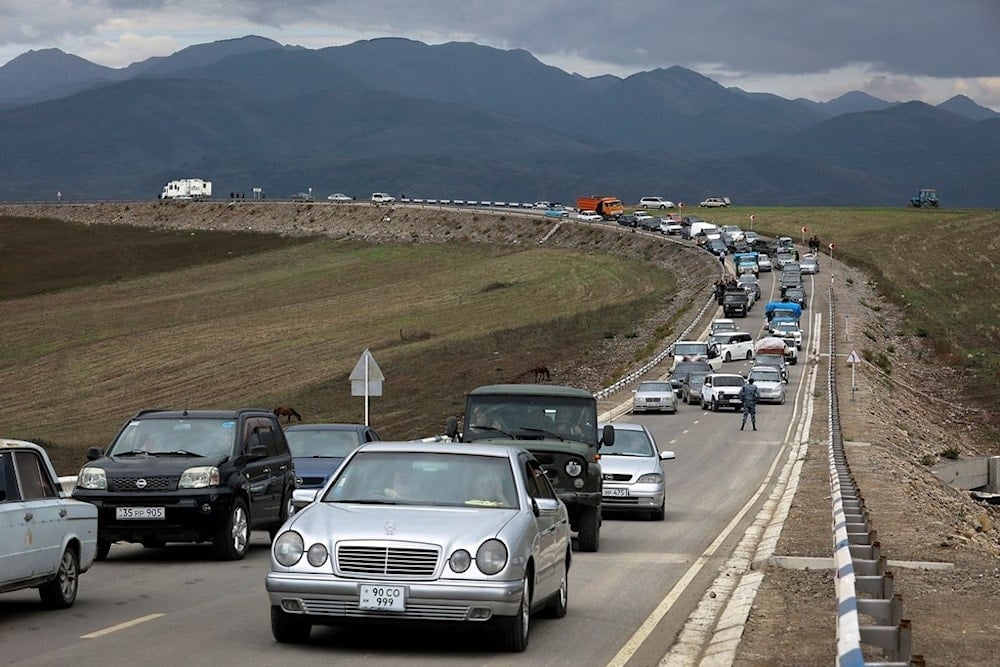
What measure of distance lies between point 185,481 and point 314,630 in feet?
19.2

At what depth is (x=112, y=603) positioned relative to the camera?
14.9 meters

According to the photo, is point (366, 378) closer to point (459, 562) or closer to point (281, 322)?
point (459, 562)

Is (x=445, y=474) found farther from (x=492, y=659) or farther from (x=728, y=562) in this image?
(x=728, y=562)

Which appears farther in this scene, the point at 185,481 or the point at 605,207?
the point at 605,207

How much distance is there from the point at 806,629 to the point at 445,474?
308cm

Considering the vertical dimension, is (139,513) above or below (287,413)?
above

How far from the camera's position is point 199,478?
18.5m

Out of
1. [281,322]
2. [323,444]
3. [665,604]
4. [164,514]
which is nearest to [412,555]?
[665,604]

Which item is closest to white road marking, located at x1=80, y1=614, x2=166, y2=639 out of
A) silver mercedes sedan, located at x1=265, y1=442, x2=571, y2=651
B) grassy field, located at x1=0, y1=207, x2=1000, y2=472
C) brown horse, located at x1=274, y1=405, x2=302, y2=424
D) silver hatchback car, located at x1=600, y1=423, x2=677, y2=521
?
silver mercedes sedan, located at x1=265, y1=442, x2=571, y2=651

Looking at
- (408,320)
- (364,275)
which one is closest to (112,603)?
(408,320)

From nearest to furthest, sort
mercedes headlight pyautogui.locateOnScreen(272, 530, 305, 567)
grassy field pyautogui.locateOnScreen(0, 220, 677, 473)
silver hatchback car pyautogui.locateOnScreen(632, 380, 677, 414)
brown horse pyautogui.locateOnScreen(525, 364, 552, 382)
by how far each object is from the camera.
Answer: mercedes headlight pyautogui.locateOnScreen(272, 530, 305, 567) < silver hatchback car pyautogui.locateOnScreen(632, 380, 677, 414) < brown horse pyautogui.locateOnScreen(525, 364, 552, 382) < grassy field pyautogui.locateOnScreen(0, 220, 677, 473)

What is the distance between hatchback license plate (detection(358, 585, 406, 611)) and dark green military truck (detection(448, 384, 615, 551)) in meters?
7.94

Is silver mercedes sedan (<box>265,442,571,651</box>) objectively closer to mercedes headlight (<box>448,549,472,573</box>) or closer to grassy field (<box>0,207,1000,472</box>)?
mercedes headlight (<box>448,549,472,573</box>)

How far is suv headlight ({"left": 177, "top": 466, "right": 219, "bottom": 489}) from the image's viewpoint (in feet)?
60.4
